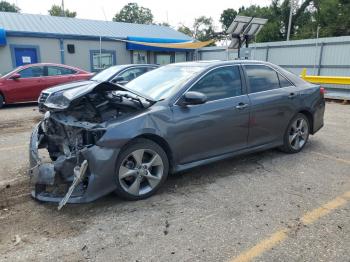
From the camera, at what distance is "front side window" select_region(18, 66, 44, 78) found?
11156 millimetres

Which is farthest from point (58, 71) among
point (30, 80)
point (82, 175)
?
point (82, 175)

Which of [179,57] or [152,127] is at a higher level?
[179,57]

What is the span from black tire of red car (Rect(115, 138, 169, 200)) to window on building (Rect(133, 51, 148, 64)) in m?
18.2

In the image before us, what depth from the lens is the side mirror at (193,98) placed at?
388 centimetres

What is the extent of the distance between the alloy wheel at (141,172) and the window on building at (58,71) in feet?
30.4

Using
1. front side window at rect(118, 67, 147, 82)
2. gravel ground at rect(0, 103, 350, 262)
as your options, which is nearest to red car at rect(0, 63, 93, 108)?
front side window at rect(118, 67, 147, 82)

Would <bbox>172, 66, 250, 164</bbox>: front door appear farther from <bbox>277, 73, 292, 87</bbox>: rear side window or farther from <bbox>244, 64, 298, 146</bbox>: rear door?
<bbox>277, 73, 292, 87</bbox>: rear side window

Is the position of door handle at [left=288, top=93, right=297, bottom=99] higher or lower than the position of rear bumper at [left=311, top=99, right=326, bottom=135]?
higher

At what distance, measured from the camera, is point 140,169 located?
12.1 ft

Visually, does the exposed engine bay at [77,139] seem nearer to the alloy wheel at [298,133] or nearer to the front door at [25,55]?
the alloy wheel at [298,133]

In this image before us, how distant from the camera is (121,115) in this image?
145 inches

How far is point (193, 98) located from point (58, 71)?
30.7ft

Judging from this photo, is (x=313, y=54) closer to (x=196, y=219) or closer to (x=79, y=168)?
(x=196, y=219)

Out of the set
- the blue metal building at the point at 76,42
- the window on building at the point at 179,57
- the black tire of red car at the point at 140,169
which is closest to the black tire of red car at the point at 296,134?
the black tire of red car at the point at 140,169
